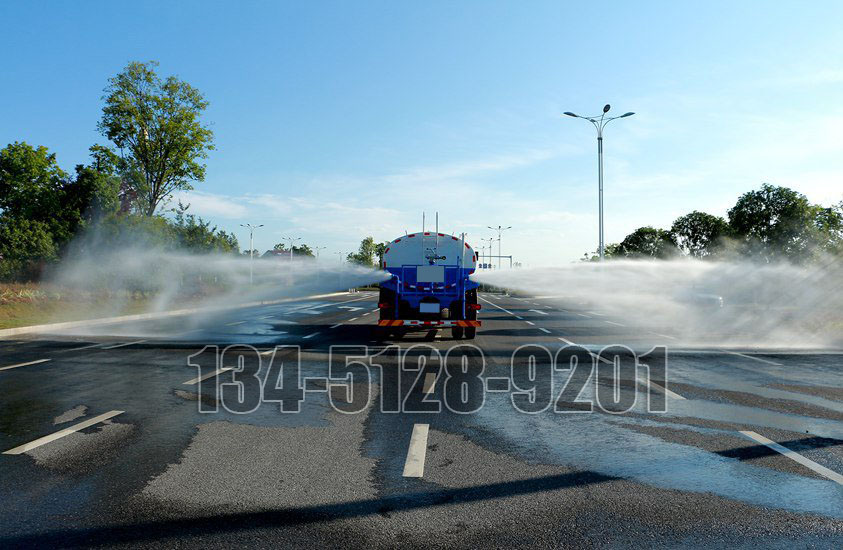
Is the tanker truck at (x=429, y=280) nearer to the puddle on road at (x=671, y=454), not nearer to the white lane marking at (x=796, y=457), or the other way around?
the puddle on road at (x=671, y=454)

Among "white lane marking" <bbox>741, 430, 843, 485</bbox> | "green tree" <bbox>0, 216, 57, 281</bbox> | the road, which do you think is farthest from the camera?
"green tree" <bbox>0, 216, 57, 281</bbox>

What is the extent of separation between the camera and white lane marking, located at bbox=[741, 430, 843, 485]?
5445mm

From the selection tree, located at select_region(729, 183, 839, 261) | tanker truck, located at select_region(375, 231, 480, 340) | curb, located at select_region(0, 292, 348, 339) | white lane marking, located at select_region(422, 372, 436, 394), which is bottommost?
curb, located at select_region(0, 292, 348, 339)

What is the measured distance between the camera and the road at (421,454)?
4219 millimetres

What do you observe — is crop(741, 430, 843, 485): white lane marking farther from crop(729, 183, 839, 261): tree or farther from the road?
crop(729, 183, 839, 261): tree

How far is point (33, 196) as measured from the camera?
5291 cm

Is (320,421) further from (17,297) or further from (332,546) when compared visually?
(17,297)

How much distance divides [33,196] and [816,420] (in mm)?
59684

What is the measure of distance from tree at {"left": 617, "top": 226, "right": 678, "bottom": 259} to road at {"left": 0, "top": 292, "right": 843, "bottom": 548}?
3336 inches

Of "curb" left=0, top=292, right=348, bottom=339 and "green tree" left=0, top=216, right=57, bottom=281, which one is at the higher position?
"green tree" left=0, top=216, right=57, bottom=281

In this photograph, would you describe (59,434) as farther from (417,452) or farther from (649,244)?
(649,244)

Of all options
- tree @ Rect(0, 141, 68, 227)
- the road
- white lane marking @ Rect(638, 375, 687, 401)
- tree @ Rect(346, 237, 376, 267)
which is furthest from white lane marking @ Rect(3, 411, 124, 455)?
tree @ Rect(346, 237, 376, 267)

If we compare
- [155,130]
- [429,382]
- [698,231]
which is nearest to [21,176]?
[155,130]

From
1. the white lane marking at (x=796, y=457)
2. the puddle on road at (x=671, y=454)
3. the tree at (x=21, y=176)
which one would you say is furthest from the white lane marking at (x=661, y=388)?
the tree at (x=21, y=176)
